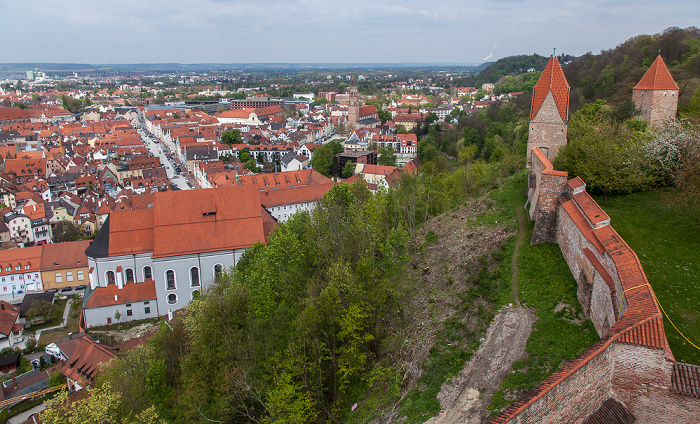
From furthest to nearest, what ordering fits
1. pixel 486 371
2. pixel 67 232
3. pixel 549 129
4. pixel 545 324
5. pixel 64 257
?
pixel 67 232 < pixel 64 257 < pixel 549 129 < pixel 545 324 < pixel 486 371

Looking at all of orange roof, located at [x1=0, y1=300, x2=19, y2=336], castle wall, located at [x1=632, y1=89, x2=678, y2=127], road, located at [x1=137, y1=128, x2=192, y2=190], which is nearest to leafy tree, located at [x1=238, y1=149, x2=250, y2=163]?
road, located at [x1=137, y1=128, x2=192, y2=190]

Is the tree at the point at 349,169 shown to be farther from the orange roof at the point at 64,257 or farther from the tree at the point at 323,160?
the orange roof at the point at 64,257

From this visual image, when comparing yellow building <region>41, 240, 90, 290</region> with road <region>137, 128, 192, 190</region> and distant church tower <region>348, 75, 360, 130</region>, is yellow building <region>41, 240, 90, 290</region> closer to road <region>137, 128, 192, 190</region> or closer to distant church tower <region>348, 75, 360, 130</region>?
road <region>137, 128, 192, 190</region>

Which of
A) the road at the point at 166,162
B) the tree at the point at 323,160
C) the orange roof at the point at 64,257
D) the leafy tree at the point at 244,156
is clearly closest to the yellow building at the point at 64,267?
the orange roof at the point at 64,257

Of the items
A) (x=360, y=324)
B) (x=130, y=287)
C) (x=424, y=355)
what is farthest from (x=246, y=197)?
(x=424, y=355)

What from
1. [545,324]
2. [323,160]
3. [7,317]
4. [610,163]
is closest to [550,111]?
[610,163]

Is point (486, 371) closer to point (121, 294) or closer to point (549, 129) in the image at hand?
point (549, 129)
